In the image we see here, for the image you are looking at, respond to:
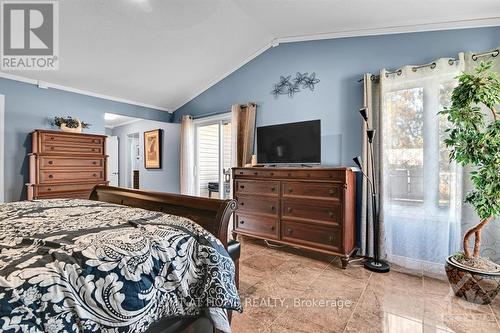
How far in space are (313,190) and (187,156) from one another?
2.94 meters

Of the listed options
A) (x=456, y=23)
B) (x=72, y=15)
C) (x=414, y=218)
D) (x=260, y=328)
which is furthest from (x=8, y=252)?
(x=456, y=23)

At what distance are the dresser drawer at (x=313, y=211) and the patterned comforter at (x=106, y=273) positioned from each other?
1.73m

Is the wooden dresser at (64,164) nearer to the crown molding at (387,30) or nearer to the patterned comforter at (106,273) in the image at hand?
the patterned comforter at (106,273)

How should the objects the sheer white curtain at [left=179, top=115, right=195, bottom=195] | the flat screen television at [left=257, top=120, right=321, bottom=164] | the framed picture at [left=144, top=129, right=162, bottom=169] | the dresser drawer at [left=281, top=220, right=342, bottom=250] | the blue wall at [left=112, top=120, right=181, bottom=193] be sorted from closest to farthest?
the dresser drawer at [left=281, top=220, right=342, bottom=250]
the flat screen television at [left=257, top=120, right=321, bottom=164]
the sheer white curtain at [left=179, top=115, right=195, bottom=195]
the blue wall at [left=112, top=120, right=181, bottom=193]
the framed picture at [left=144, top=129, right=162, bottom=169]

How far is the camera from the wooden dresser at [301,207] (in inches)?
104

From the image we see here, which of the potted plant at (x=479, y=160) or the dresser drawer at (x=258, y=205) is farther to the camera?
the dresser drawer at (x=258, y=205)

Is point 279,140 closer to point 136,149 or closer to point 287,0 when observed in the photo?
point 287,0

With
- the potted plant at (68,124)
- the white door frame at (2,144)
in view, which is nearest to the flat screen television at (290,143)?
the potted plant at (68,124)

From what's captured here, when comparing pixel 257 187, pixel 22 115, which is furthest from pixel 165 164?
pixel 257 187

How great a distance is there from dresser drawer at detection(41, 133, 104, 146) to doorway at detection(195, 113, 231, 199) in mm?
1749

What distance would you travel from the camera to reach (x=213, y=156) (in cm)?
489

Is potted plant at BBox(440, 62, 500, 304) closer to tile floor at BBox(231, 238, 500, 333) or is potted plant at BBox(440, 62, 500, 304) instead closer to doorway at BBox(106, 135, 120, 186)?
tile floor at BBox(231, 238, 500, 333)

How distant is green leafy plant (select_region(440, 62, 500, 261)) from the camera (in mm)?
1890

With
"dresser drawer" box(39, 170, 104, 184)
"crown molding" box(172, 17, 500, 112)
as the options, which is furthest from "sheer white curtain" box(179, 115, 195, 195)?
"crown molding" box(172, 17, 500, 112)
